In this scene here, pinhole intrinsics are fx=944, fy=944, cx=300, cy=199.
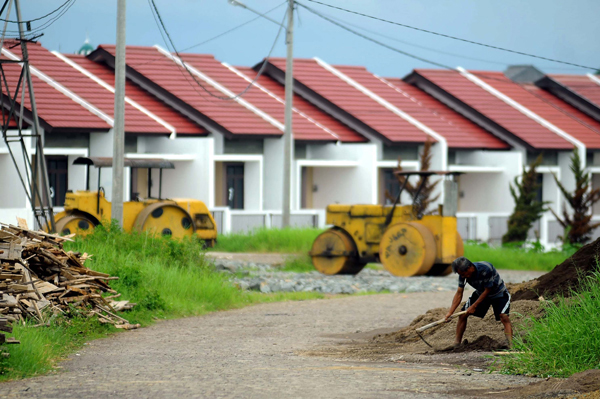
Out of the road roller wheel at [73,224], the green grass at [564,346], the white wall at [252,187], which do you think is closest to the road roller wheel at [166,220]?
the road roller wheel at [73,224]

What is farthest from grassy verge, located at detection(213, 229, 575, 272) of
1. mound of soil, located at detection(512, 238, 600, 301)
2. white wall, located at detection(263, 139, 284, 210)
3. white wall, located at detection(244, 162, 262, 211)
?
mound of soil, located at detection(512, 238, 600, 301)

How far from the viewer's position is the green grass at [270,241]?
28328mm

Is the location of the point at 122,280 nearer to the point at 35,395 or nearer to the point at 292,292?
the point at 292,292

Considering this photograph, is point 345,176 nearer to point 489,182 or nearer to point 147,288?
point 489,182

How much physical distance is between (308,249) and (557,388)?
1886 cm

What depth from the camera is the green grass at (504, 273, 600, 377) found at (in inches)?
371

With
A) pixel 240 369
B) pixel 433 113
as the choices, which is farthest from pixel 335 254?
pixel 433 113

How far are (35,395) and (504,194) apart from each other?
3331cm

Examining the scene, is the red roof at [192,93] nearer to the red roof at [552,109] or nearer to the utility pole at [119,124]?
the utility pole at [119,124]

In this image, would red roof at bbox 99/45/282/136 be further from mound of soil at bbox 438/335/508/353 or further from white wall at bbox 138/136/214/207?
mound of soil at bbox 438/335/508/353

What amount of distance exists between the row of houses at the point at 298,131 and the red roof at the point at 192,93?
3.1 inches

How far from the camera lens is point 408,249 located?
878 inches

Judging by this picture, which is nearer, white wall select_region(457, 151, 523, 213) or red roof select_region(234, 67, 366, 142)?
red roof select_region(234, 67, 366, 142)

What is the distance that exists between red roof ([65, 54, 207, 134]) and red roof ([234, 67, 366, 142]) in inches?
136
